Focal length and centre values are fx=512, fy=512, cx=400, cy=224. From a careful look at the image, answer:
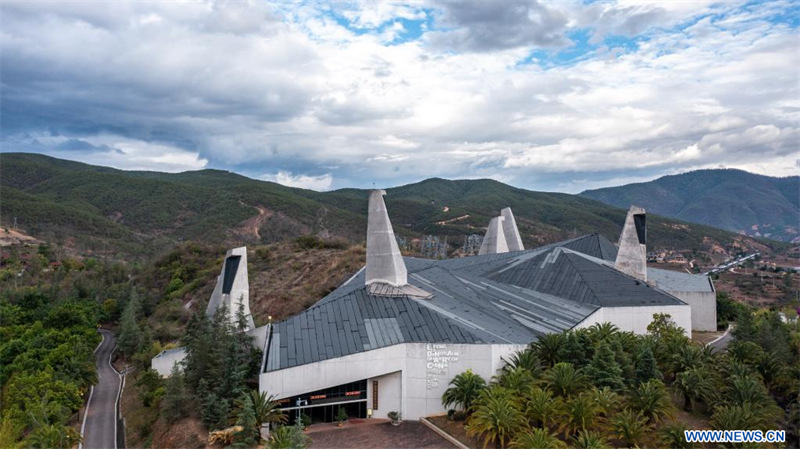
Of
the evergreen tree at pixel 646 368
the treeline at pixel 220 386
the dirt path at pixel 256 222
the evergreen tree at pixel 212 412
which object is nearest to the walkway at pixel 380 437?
the treeline at pixel 220 386

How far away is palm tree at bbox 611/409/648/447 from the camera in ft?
61.4

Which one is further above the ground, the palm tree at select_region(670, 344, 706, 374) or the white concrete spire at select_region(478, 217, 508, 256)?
the white concrete spire at select_region(478, 217, 508, 256)

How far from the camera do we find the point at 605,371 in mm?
22438

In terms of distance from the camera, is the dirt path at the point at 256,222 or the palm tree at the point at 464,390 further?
the dirt path at the point at 256,222

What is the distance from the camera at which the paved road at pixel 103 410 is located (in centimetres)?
2867

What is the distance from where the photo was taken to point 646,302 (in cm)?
3541

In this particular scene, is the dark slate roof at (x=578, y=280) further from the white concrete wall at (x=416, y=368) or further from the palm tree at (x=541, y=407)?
the palm tree at (x=541, y=407)

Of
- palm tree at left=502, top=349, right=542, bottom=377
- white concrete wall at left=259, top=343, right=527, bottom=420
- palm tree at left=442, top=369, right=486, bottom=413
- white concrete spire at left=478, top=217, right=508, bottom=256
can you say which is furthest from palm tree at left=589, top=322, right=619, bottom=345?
white concrete spire at left=478, top=217, right=508, bottom=256

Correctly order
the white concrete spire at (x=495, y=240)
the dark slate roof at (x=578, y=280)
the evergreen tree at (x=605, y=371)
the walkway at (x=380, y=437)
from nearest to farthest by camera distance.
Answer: the walkway at (x=380, y=437)
the evergreen tree at (x=605, y=371)
the dark slate roof at (x=578, y=280)
the white concrete spire at (x=495, y=240)

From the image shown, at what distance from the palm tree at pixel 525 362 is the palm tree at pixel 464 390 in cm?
151

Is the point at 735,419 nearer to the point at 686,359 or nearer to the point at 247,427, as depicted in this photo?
the point at 686,359

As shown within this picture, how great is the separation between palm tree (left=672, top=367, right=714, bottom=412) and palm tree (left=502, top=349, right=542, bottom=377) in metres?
6.09

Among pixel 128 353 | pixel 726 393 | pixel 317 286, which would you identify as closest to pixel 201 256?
pixel 317 286

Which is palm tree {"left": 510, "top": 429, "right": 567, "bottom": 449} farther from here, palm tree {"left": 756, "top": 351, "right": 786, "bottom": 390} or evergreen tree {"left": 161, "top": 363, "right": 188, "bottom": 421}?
evergreen tree {"left": 161, "top": 363, "right": 188, "bottom": 421}
